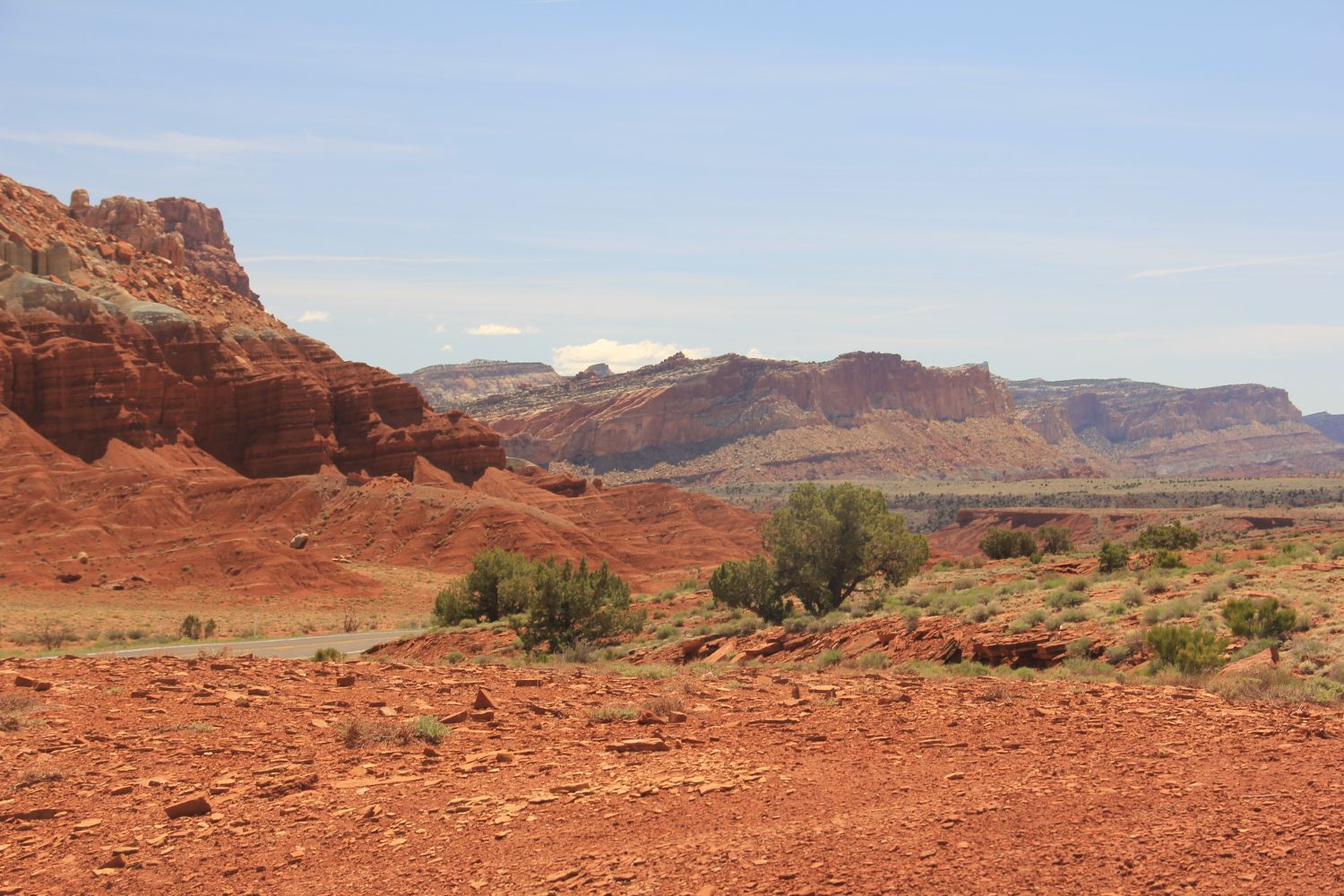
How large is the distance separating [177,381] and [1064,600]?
76.4 meters

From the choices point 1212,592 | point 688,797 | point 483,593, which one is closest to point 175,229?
point 483,593

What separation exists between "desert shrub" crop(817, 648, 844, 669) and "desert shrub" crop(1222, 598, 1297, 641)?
6.02 m

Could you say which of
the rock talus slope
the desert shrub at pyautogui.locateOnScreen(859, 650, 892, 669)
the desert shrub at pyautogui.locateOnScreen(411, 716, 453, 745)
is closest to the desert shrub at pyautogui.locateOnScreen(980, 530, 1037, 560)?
the rock talus slope

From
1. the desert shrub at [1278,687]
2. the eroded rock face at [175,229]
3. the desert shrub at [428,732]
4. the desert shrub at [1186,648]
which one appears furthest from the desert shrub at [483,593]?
the eroded rock face at [175,229]

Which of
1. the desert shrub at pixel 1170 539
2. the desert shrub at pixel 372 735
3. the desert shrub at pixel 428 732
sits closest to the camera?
the desert shrub at pixel 372 735

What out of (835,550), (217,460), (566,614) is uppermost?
(217,460)

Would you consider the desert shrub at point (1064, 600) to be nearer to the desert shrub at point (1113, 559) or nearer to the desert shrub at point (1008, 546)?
the desert shrub at point (1113, 559)

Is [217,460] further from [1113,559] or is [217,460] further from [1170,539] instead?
[1113,559]

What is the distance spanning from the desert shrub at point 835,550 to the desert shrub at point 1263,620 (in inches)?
518

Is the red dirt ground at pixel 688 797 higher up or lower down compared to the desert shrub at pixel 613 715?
higher up

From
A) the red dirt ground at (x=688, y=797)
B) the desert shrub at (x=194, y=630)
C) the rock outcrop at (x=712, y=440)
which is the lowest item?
the desert shrub at (x=194, y=630)

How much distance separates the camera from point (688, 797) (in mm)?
8367

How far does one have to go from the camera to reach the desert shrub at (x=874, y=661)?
1780 cm

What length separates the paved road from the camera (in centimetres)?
2995
